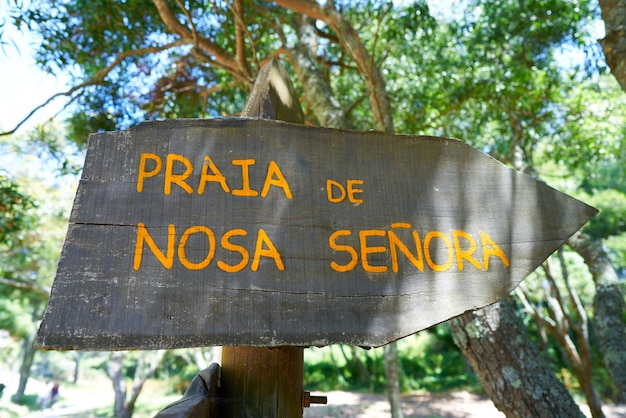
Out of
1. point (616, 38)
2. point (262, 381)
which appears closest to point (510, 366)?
point (262, 381)

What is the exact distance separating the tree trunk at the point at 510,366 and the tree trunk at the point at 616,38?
1.25 m

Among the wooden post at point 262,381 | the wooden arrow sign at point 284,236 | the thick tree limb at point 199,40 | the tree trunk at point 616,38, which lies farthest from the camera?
the thick tree limb at point 199,40

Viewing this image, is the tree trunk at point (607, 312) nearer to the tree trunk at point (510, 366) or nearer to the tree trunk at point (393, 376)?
the tree trunk at point (393, 376)

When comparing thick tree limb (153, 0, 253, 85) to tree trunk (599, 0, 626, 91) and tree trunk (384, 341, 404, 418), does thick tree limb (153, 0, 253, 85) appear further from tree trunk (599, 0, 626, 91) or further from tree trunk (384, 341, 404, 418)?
tree trunk (384, 341, 404, 418)

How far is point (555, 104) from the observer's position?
678 cm

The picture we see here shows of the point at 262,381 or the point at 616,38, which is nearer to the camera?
the point at 262,381

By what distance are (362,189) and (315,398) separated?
728mm

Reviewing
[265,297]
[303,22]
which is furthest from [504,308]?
[303,22]

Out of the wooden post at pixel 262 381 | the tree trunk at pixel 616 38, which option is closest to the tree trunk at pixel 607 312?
the tree trunk at pixel 616 38

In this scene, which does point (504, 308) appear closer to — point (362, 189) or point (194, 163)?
point (362, 189)

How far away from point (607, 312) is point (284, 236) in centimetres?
462

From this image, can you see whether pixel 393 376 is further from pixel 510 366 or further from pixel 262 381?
pixel 262 381

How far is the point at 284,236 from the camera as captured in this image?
104 cm

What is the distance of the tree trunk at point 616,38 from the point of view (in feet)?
6.63
